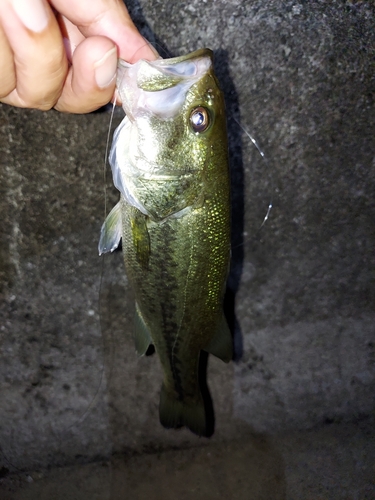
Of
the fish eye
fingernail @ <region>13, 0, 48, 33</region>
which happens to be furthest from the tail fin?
fingernail @ <region>13, 0, 48, 33</region>

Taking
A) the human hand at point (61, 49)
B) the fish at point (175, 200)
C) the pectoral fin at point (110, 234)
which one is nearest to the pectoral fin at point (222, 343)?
the fish at point (175, 200)

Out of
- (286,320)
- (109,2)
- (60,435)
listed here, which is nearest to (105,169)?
(109,2)

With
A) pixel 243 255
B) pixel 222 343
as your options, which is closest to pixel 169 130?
pixel 222 343

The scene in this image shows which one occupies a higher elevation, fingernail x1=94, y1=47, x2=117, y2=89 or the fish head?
fingernail x1=94, y1=47, x2=117, y2=89

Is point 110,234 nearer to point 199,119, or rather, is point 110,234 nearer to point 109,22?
point 199,119

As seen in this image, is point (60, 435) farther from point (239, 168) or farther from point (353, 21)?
point (353, 21)

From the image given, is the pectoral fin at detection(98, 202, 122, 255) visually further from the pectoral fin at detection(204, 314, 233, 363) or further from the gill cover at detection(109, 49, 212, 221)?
the pectoral fin at detection(204, 314, 233, 363)

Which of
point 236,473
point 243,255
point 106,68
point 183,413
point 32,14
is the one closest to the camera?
point 32,14
